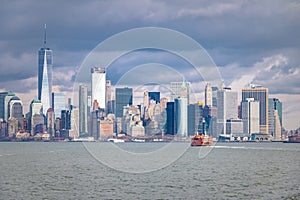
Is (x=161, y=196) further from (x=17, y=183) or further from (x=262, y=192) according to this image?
(x=17, y=183)

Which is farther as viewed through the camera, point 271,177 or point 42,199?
point 271,177

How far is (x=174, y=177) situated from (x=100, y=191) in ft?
76.1

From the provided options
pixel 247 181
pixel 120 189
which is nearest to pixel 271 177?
pixel 247 181

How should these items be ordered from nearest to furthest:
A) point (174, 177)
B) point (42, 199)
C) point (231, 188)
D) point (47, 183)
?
point (42, 199)
point (231, 188)
point (47, 183)
point (174, 177)

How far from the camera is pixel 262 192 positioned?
7356 centimetres

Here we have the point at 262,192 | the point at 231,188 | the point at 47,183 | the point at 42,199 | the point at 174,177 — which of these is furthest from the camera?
the point at 174,177

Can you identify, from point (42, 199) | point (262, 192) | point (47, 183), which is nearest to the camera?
point (42, 199)

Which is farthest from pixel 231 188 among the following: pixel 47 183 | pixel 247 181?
pixel 47 183

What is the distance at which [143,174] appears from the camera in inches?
3971

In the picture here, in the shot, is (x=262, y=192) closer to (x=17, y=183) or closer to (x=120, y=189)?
(x=120, y=189)

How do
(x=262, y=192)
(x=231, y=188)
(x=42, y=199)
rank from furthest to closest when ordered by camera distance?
(x=231, y=188), (x=262, y=192), (x=42, y=199)

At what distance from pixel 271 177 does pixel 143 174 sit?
1974 cm

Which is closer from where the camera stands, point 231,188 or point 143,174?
point 231,188

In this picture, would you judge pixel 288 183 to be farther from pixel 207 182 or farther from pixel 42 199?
pixel 42 199
